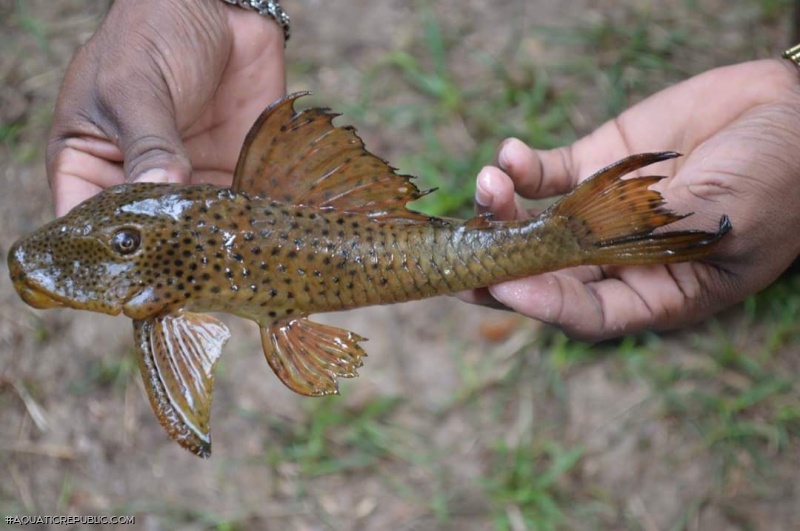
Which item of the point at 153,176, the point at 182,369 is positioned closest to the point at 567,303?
the point at 182,369

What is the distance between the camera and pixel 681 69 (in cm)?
536

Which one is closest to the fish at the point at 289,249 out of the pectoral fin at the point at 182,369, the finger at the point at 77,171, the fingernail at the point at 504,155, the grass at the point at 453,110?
the pectoral fin at the point at 182,369

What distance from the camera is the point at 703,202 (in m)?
3.13

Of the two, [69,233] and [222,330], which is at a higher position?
[69,233]

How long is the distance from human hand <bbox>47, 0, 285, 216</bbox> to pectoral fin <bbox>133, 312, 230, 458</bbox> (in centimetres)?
52

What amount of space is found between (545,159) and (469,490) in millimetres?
1965

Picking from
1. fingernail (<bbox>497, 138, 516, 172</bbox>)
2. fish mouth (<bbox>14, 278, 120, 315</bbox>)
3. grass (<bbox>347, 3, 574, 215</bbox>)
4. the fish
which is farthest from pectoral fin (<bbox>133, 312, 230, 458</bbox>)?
grass (<bbox>347, 3, 574, 215</bbox>)

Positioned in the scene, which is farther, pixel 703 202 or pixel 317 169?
pixel 703 202

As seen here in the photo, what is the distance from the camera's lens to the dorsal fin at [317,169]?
9.30ft

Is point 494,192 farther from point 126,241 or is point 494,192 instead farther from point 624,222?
point 126,241

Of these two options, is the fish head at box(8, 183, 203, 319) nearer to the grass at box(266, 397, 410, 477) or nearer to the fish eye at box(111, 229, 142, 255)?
the fish eye at box(111, 229, 142, 255)

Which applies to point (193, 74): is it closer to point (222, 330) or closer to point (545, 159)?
point (222, 330)

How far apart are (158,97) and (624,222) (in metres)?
1.80

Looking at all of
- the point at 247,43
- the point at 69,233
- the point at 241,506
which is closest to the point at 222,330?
the point at 69,233
